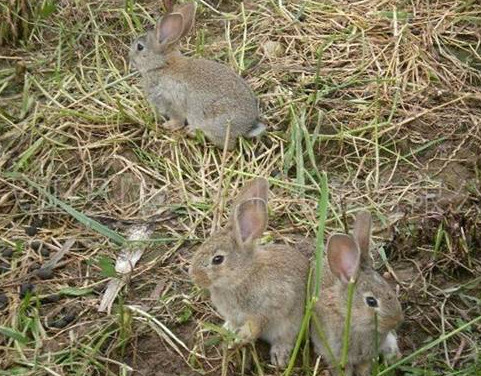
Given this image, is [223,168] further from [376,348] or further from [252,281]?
[376,348]

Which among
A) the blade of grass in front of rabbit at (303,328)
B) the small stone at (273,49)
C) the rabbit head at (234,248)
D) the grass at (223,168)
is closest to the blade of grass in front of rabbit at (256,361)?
the grass at (223,168)

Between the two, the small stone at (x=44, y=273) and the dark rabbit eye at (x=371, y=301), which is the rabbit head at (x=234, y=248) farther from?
the small stone at (x=44, y=273)

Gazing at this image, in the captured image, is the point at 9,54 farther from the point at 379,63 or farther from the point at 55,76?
the point at 379,63

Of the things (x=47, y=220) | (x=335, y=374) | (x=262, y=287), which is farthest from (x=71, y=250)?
(x=335, y=374)

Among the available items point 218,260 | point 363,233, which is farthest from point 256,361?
point 363,233

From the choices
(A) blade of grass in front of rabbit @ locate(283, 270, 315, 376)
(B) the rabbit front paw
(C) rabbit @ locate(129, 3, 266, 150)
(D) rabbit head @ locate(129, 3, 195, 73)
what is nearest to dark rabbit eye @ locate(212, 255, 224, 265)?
(B) the rabbit front paw

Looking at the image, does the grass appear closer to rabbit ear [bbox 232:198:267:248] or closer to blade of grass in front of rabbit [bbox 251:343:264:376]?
blade of grass in front of rabbit [bbox 251:343:264:376]
